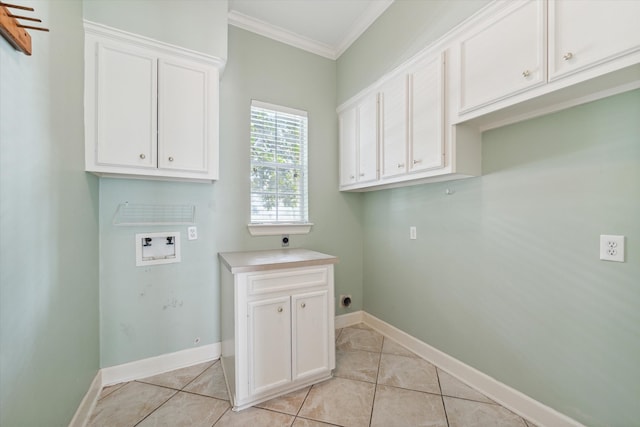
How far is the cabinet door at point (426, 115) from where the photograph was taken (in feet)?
5.93

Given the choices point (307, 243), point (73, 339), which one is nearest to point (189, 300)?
point (73, 339)

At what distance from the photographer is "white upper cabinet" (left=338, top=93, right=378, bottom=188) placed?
96.3 inches

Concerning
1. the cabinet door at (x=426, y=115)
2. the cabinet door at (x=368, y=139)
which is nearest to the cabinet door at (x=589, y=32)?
the cabinet door at (x=426, y=115)

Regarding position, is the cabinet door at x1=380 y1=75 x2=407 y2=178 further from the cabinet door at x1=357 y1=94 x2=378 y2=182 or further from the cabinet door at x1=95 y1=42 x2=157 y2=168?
the cabinet door at x1=95 y1=42 x2=157 y2=168

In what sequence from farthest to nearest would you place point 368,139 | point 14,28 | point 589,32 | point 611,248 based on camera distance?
point 368,139
point 611,248
point 589,32
point 14,28

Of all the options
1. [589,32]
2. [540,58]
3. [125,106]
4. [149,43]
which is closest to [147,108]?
[125,106]

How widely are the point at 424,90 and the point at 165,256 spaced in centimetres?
241

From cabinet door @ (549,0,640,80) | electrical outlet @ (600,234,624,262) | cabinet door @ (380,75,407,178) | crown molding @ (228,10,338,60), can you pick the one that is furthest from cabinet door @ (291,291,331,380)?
crown molding @ (228,10,338,60)

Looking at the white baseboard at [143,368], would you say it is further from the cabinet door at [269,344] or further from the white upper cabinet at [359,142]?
the white upper cabinet at [359,142]

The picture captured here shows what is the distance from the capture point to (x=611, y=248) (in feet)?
4.23

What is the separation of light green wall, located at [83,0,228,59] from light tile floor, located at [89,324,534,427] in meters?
2.51

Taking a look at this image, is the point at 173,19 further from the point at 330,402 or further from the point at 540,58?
the point at 330,402

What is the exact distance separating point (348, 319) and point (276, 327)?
1.38 m

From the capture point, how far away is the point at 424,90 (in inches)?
75.9
